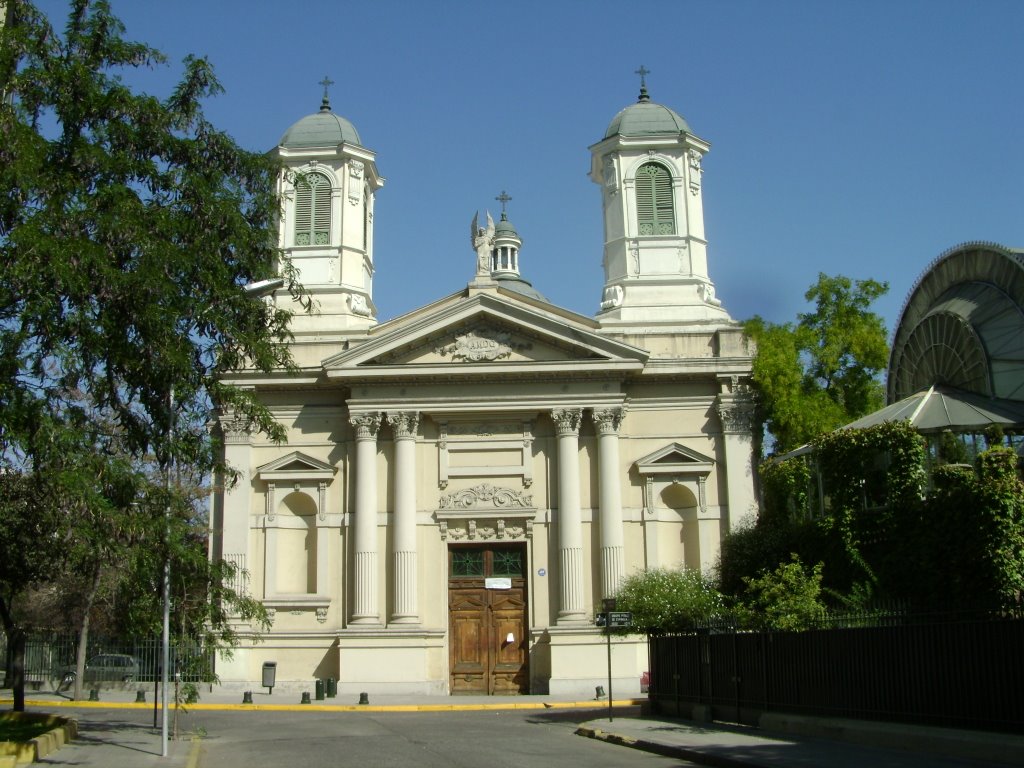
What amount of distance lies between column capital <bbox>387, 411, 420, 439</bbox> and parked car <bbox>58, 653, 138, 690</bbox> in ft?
36.9

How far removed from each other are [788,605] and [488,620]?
14.6m

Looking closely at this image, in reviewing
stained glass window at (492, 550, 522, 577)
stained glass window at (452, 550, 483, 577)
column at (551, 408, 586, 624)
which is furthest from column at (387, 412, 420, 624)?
column at (551, 408, 586, 624)

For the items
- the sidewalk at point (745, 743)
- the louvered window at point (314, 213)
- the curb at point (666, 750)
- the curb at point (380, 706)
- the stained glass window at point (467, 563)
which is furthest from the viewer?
the louvered window at point (314, 213)

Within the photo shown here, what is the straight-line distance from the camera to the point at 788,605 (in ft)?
77.9

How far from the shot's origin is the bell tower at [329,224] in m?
40.2

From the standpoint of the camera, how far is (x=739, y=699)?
923 inches

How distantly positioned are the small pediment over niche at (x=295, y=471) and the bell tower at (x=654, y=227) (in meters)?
10.2

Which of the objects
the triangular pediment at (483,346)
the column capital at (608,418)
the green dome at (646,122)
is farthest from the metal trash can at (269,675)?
the green dome at (646,122)

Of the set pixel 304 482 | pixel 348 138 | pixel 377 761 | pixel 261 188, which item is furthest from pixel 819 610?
pixel 348 138

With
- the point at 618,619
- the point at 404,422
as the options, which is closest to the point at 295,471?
the point at 404,422

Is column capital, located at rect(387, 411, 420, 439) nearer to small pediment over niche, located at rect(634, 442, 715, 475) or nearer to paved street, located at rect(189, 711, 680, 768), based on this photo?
small pediment over niche, located at rect(634, 442, 715, 475)

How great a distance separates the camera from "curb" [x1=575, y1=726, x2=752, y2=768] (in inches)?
665

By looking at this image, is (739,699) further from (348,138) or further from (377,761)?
(348,138)

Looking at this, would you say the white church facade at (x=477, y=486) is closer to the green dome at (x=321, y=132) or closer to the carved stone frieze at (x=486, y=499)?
the carved stone frieze at (x=486, y=499)
